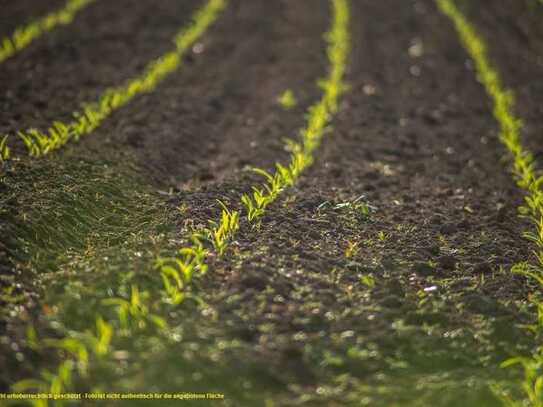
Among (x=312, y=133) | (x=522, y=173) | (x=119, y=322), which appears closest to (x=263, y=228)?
(x=119, y=322)

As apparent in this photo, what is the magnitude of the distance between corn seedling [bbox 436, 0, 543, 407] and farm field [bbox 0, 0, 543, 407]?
0.03 meters

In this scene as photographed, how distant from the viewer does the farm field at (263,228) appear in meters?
2.53

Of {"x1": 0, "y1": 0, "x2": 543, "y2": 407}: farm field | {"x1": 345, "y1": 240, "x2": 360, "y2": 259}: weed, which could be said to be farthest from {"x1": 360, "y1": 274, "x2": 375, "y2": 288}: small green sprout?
{"x1": 345, "y1": 240, "x2": 360, "y2": 259}: weed

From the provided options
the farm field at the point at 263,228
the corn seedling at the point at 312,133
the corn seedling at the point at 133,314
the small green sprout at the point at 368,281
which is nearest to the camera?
the farm field at the point at 263,228

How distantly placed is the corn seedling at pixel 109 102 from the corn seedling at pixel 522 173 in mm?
3550

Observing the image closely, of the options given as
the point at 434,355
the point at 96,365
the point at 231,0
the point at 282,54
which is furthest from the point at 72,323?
the point at 231,0

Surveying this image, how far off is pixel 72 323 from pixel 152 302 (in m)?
0.39

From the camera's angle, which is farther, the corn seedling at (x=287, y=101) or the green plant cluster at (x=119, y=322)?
the corn seedling at (x=287, y=101)

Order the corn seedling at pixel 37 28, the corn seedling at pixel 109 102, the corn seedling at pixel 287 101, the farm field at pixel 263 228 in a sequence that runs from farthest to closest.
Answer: the corn seedling at pixel 37 28, the corn seedling at pixel 287 101, the corn seedling at pixel 109 102, the farm field at pixel 263 228

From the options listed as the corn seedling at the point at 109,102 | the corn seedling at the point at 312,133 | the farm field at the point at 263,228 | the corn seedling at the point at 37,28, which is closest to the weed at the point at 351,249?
the farm field at the point at 263,228

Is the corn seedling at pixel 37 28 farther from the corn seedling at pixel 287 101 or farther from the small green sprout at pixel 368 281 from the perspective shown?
the small green sprout at pixel 368 281

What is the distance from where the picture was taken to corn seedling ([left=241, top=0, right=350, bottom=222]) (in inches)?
156

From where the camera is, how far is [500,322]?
9.83ft

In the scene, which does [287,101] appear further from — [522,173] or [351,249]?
[351,249]
